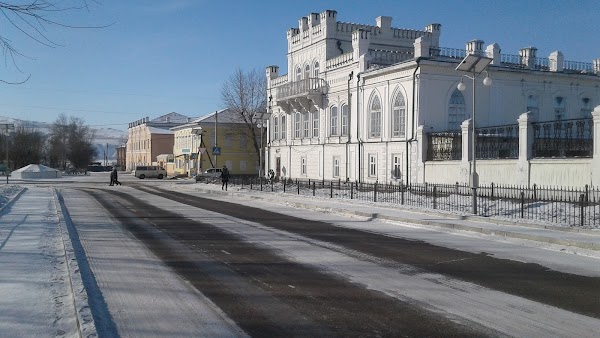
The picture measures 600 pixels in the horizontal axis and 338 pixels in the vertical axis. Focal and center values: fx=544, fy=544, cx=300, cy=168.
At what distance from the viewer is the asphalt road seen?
Result: 6398 mm

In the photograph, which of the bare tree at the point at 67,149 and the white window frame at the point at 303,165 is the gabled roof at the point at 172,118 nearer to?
the bare tree at the point at 67,149

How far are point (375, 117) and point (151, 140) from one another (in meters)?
64.7

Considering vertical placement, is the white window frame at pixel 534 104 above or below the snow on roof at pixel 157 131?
below

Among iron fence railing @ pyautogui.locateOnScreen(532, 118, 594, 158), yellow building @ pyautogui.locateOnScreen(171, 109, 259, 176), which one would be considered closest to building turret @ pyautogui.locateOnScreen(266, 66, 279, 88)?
yellow building @ pyautogui.locateOnScreen(171, 109, 259, 176)

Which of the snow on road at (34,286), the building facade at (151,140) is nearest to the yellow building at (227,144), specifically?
the building facade at (151,140)

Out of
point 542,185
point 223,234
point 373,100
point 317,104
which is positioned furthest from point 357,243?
point 317,104

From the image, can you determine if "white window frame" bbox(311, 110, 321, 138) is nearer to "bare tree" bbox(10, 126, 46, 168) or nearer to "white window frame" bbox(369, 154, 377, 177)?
"white window frame" bbox(369, 154, 377, 177)

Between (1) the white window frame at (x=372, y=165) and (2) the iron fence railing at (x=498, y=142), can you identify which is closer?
(2) the iron fence railing at (x=498, y=142)

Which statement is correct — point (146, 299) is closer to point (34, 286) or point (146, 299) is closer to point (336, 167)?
point (34, 286)

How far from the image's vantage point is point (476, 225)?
16625mm

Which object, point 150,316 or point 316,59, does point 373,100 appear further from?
point 150,316

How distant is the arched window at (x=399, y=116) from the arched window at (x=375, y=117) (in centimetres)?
172

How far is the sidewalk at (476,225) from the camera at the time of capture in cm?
1305

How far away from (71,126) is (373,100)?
336ft
